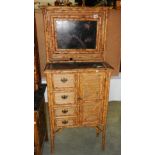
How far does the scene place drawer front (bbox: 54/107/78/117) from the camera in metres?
2.08

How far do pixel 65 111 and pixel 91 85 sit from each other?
38 centimetres

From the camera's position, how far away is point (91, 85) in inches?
79.8

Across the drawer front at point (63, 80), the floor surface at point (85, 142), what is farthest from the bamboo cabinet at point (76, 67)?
the floor surface at point (85, 142)

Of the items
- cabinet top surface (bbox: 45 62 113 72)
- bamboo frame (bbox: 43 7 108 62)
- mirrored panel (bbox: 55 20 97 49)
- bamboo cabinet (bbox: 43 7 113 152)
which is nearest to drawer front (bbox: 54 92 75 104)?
bamboo cabinet (bbox: 43 7 113 152)

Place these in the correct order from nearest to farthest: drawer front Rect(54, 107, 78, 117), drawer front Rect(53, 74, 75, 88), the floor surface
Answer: drawer front Rect(53, 74, 75, 88) → drawer front Rect(54, 107, 78, 117) → the floor surface

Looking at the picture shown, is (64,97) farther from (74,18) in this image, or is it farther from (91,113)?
(74,18)

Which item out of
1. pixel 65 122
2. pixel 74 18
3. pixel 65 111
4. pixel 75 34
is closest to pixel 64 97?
pixel 65 111

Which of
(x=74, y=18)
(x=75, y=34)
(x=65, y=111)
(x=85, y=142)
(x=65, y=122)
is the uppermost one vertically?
(x=74, y=18)

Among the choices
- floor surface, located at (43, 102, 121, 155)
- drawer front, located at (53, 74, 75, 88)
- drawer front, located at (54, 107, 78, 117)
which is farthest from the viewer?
floor surface, located at (43, 102, 121, 155)

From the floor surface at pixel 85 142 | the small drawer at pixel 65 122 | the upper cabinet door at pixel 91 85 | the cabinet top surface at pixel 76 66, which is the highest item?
the cabinet top surface at pixel 76 66

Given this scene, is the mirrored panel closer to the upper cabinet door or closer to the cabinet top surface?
the cabinet top surface

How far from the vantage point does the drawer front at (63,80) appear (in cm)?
196

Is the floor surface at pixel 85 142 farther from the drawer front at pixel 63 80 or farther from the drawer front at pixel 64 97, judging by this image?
the drawer front at pixel 63 80
